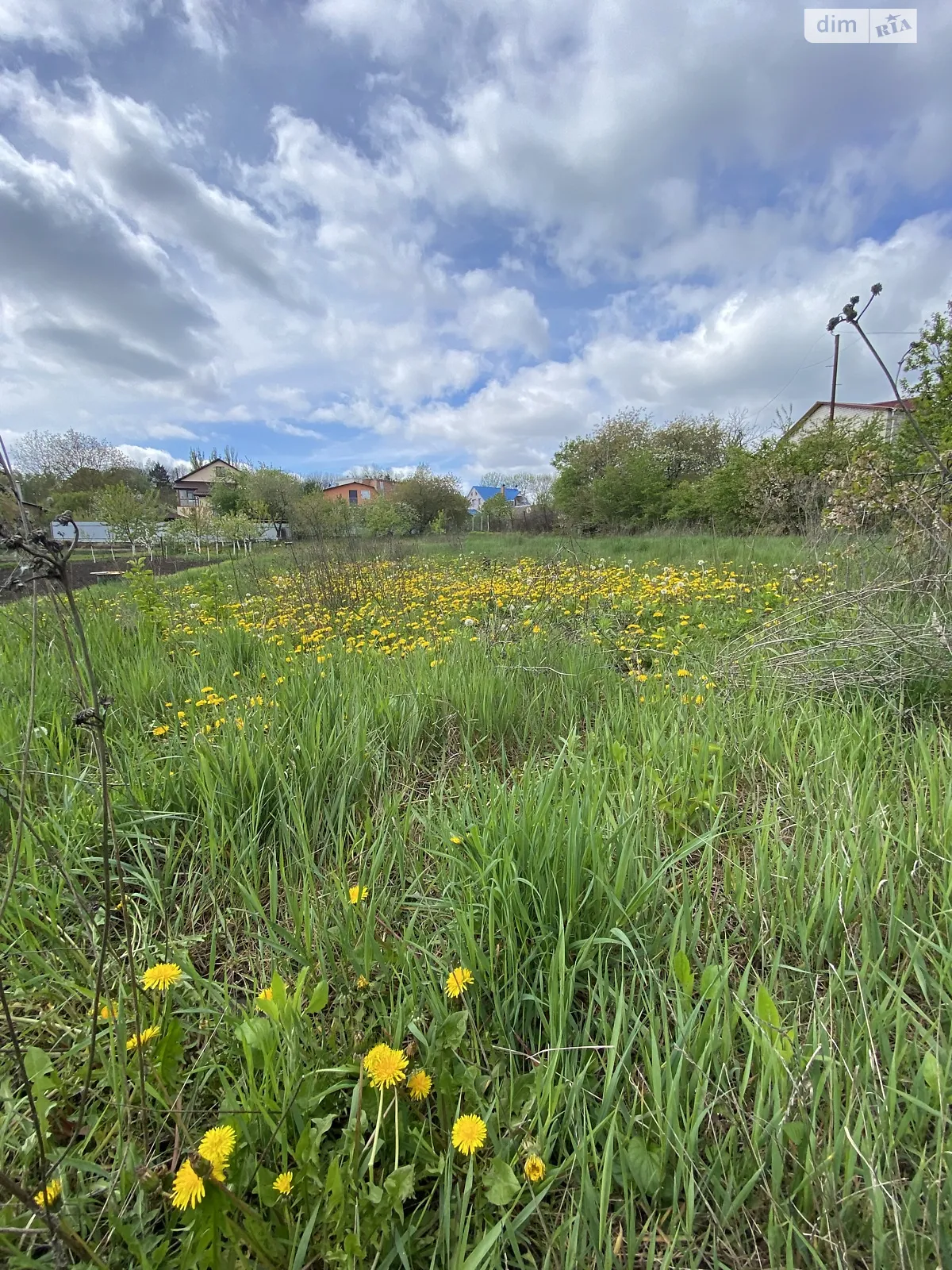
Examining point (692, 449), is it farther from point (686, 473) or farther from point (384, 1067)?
point (384, 1067)

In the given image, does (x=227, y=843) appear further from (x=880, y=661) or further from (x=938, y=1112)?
(x=880, y=661)

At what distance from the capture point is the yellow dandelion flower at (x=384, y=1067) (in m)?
0.88

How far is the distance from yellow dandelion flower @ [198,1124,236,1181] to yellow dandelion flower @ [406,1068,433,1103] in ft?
0.99

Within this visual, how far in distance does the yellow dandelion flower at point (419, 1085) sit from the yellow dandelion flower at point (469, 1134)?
76 mm

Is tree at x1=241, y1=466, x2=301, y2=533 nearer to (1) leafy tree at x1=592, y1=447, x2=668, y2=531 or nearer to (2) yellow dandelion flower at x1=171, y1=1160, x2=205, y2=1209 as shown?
(1) leafy tree at x1=592, y1=447, x2=668, y2=531

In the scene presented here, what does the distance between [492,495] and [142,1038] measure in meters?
60.5

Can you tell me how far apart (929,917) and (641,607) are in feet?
10.6

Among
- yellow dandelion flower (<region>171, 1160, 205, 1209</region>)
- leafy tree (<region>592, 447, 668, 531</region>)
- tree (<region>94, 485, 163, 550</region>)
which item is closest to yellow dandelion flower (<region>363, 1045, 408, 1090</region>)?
yellow dandelion flower (<region>171, 1160, 205, 1209</region>)

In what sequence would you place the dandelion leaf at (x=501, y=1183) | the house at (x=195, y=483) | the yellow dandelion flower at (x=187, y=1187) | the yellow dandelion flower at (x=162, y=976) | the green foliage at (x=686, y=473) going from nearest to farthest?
the yellow dandelion flower at (x=187, y=1187)
the dandelion leaf at (x=501, y=1183)
the yellow dandelion flower at (x=162, y=976)
the green foliage at (x=686, y=473)
the house at (x=195, y=483)

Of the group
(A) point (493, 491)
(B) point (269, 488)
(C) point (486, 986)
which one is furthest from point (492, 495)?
(C) point (486, 986)

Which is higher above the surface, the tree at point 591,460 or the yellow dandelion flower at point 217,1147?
the tree at point 591,460

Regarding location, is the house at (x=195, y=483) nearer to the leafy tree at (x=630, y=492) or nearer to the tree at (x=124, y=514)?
the tree at (x=124, y=514)

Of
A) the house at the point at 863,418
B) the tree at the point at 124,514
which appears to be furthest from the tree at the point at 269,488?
the house at the point at 863,418

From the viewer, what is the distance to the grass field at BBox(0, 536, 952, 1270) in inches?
31.8
